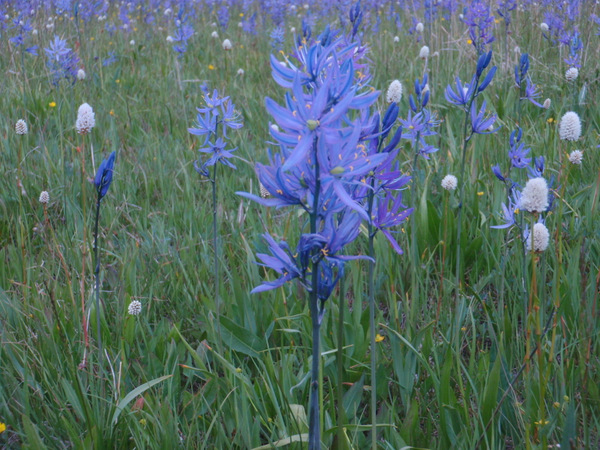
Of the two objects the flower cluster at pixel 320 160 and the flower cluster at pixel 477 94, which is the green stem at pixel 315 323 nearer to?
the flower cluster at pixel 320 160

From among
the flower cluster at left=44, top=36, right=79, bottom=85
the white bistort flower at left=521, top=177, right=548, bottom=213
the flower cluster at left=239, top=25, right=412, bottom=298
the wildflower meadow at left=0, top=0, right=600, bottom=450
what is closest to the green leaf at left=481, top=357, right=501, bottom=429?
the wildflower meadow at left=0, top=0, right=600, bottom=450

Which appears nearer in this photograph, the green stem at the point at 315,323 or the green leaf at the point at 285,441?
the green stem at the point at 315,323

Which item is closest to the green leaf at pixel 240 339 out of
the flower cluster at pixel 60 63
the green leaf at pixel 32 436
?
the green leaf at pixel 32 436

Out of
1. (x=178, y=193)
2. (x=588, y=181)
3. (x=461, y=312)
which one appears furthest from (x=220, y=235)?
(x=588, y=181)

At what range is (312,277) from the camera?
93 centimetres

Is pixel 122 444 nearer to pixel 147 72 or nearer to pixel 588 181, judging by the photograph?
pixel 588 181

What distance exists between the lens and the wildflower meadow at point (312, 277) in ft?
3.26

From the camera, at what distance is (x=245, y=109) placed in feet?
12.7

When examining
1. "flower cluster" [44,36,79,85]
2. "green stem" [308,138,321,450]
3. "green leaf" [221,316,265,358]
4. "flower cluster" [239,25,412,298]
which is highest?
"flower cluster" [44,36,79,85]

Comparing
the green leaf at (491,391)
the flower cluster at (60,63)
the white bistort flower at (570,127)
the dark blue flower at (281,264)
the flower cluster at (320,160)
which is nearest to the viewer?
the flower cluster at (320,160)

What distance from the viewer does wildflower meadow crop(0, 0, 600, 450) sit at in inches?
39.1

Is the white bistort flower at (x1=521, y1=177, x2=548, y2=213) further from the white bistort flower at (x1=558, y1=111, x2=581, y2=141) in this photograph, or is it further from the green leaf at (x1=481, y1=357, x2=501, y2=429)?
the white bistort flower at (x1=558, y1=111, x2=581, y2=141)

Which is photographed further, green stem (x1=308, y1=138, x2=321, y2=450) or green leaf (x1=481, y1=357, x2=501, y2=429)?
green leaf (x1=481, y1=357, x2=501, y2=429)

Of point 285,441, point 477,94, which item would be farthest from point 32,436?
point 477,94
